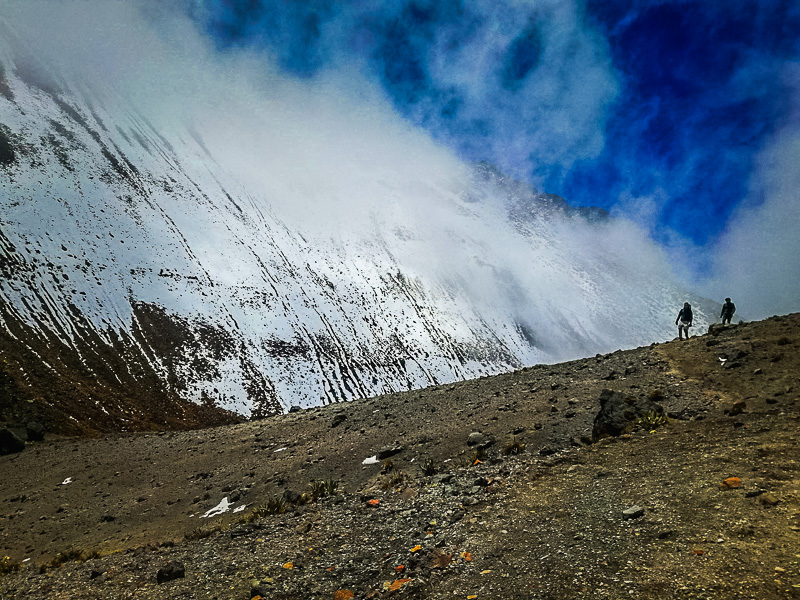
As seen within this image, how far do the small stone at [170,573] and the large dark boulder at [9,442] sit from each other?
811 inches

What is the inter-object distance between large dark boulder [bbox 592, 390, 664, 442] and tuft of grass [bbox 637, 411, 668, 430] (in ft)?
0.51

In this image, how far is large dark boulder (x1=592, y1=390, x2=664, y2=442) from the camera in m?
9.26

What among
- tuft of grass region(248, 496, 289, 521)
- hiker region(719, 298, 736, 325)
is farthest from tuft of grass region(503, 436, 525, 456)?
hiker region(719, 298, 736, 325)

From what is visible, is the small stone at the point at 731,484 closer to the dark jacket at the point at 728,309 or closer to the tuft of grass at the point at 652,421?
the tuft of grass at the point at 652,421

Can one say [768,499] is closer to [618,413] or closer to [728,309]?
[618,413]

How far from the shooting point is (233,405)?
36.9 meters

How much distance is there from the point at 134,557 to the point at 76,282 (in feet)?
140

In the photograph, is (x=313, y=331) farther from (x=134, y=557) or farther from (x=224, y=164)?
(x=224, y=164)

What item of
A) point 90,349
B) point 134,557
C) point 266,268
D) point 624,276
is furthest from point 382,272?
→ point 624,276

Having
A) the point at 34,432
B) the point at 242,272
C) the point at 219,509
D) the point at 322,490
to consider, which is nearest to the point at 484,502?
the point at 322,490

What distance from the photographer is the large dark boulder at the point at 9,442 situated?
1975cm

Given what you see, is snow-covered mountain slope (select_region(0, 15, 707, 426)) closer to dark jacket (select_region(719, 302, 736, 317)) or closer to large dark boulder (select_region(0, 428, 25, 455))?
large dark boulder (select_region(0, 428, 25, 455))

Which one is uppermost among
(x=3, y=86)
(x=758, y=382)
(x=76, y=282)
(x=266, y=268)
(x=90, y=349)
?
(x=3, y=86)

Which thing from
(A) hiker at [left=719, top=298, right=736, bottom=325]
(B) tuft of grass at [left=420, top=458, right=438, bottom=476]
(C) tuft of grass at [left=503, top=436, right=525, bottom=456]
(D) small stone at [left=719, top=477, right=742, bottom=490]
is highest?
(A) hiker at [left=719, top=298, right=736, bottom=325]
